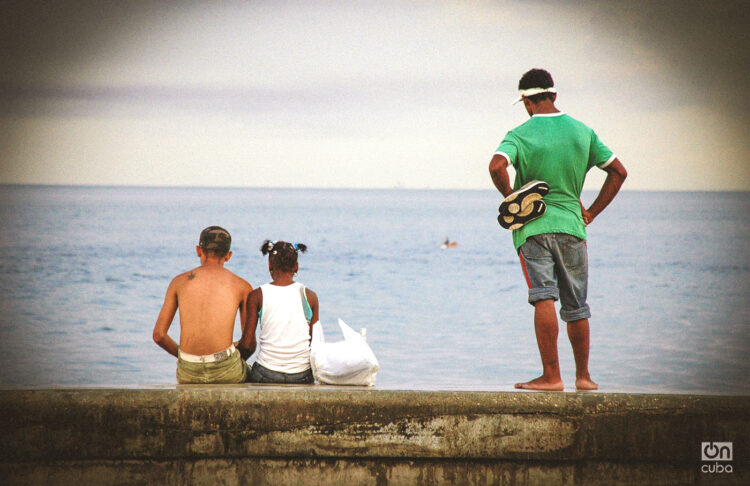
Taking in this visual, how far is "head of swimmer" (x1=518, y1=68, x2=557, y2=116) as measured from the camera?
4.37 metres

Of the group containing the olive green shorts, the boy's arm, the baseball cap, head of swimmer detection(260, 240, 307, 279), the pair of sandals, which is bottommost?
the olive green shorts

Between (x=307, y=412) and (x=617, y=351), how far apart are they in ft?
33.6

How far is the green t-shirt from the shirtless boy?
157 cm

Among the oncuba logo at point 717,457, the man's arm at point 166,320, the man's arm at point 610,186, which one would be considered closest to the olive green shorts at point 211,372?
the man's arm at point 166,320

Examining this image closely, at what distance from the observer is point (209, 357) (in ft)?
14.1

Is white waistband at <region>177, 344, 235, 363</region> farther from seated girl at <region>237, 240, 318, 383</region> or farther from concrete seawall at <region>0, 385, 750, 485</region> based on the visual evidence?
concrete seawall at <region>0, 385, 750, 485</region>

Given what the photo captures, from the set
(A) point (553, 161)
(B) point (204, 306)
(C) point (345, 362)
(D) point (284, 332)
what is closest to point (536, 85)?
(A) point (553, 161)

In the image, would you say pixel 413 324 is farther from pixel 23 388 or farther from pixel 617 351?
pixel 23 388

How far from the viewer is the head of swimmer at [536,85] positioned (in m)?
4.37

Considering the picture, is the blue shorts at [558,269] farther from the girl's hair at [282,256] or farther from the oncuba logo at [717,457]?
the girl's hair at [282,256]

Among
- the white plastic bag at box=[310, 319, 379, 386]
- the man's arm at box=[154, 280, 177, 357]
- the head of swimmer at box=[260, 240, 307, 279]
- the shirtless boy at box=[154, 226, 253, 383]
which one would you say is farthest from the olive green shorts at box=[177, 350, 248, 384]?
the head of swimmer at box=[260, 240, 307, 279]

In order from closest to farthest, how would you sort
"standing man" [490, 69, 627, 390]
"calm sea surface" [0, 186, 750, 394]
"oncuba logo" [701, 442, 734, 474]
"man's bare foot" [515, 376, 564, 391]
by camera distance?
"oncuba logo" [701, 442, 734, 474], "man's bare foot" [515, 376, 564, 391], "standing man" [490, 69, 627, 390], "calm sea surface" [0, 186, 750, 394]

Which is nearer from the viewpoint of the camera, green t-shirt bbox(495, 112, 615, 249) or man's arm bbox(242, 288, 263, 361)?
green t-shirt bbox(495, 112, 615, 249)

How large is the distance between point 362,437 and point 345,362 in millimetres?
551
